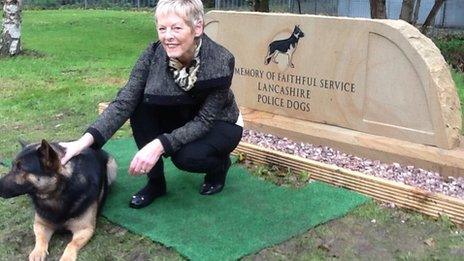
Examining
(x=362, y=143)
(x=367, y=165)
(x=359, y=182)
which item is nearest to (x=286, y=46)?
(x=362, y=143)

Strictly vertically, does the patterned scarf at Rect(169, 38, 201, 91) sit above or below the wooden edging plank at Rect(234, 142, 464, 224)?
above

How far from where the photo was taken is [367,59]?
5.88 m

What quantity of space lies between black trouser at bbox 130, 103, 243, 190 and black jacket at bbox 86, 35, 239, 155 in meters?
0.08

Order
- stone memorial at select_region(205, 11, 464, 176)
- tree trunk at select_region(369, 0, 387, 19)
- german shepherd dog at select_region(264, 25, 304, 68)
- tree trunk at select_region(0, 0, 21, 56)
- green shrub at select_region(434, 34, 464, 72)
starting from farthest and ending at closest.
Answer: tree trunk at select_region(369, 0, 387, 19), green shrub at select_region(434, 34, 464, 72), tree trunk at select_region(0, 0, 21, 56), german shepherd dog at select_region(264, 25, 304, 68), stone memorial at select_region(205, 11, 464, 176)

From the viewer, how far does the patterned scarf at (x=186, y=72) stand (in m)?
4.29

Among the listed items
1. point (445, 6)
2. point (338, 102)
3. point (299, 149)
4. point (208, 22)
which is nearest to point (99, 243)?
point (299, 149)

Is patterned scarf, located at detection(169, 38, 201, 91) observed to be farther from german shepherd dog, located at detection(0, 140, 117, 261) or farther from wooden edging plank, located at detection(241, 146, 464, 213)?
wooden edging plank, located at detection(241, 146, 464, 213)

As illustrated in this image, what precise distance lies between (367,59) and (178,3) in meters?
2.46

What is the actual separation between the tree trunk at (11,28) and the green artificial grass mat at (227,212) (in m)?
7.82

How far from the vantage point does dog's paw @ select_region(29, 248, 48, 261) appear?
3.97 meters

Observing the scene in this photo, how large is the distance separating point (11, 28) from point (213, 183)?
8876 millimetres

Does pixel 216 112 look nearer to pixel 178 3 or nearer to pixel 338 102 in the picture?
pixel 178 3

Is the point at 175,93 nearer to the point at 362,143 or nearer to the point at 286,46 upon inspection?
the point at 362,143

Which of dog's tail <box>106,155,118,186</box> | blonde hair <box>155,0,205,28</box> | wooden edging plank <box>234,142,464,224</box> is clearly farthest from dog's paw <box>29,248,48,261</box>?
wooden edging plank <box>234,142,464,224</box>
